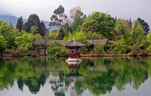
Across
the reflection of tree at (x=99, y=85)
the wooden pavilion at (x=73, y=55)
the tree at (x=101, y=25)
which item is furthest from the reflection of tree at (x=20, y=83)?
the tree at (x=101, y=25)

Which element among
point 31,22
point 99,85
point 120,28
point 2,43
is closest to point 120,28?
point 120,28

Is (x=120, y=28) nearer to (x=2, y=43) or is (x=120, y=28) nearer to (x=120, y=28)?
(x=120, y=28)

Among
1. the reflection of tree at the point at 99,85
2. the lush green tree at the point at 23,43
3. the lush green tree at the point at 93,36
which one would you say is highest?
the lush green tree at the point at 93,36

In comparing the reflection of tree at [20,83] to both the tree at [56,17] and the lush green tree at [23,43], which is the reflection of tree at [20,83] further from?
the tree at [56,17]

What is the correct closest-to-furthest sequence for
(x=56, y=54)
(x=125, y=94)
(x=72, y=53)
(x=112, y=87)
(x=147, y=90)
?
(x=125, y=94), (x=147, y=90), (x=112, y=87), (x=72, y=53), (x=56, y=54)

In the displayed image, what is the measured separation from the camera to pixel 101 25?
49.8 meters

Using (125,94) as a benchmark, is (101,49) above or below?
above

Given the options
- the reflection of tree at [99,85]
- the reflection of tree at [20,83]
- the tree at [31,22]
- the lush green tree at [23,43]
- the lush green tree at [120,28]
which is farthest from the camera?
the tree at [31,22]

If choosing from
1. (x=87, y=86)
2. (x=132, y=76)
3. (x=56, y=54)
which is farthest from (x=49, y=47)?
(x=87, y=86)

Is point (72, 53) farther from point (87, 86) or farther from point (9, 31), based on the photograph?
point (87, 86)

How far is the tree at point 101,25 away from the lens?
49.7 m

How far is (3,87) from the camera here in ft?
49.2

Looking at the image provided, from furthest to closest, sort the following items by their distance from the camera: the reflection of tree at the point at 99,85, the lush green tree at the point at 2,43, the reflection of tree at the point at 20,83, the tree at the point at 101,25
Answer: the tree at the point at 101,25 → the lush green tree at the point at 2,43 → the reflection of tree at the point at 20,83 → the reflection of tree at the point at 99,85

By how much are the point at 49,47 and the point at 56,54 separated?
1.69 metres
